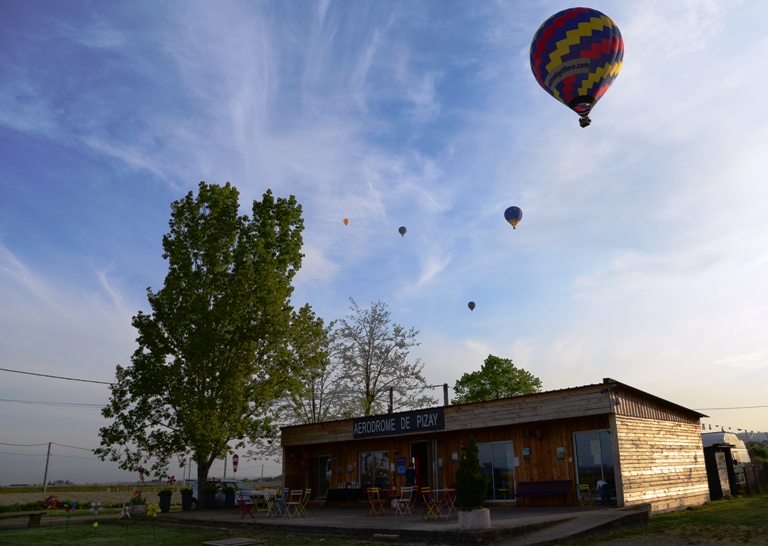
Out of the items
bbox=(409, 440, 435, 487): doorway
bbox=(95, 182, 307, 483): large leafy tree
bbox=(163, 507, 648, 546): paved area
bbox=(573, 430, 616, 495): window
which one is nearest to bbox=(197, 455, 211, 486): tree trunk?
bbox=(95, 182, 307, 483): large leafy tree

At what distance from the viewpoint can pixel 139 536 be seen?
15109 millimetres

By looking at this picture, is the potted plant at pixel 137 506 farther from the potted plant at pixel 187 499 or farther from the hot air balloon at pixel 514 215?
the hot air balloon at pixel 514 215

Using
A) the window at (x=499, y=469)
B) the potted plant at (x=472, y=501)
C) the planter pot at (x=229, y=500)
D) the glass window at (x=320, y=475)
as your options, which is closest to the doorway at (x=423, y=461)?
the window at (x=499, y=469)

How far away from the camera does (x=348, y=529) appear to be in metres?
13.6

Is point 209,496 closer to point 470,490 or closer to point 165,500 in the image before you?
point 165,500

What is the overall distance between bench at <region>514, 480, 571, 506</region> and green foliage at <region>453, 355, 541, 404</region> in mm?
25884

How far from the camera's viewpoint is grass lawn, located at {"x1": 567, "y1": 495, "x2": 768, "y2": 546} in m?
11.2

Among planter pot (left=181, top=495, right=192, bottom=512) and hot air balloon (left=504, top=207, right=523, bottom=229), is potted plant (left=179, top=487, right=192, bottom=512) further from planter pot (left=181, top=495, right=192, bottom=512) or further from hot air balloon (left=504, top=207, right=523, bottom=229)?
Result: hot air balloon (left=504, top=207, right=523, bottom=229)

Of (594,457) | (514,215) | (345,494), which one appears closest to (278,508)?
(345,494)

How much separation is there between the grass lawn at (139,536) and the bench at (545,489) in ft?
23.3

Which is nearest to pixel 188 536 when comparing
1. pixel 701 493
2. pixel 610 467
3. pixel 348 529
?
pixel 348 529

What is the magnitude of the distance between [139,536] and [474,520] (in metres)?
9.04

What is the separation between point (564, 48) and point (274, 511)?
58.8 feet

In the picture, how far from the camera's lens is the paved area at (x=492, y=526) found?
1143 centimetres
